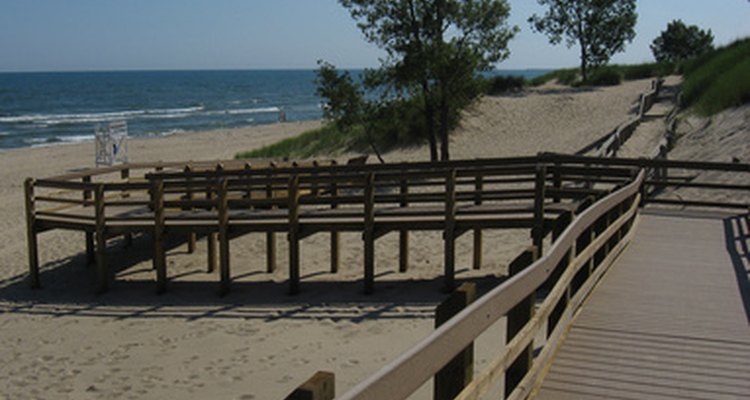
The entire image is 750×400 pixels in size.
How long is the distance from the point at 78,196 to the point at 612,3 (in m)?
36.9

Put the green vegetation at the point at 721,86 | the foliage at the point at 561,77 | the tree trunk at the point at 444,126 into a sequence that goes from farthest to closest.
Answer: the foliage at the point at 561,77 → the tree trunk at the point at 444,126 → the green vegetation at the point at 721,86

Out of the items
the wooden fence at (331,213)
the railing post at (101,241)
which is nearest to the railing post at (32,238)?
the wooden fence at (331,213)

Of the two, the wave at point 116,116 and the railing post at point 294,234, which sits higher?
the wave at point 116,116

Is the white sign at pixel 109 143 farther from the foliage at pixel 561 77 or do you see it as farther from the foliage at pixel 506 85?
the foliage at pixel 561 77

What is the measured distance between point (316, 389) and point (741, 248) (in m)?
9.47

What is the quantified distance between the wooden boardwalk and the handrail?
0.89 m

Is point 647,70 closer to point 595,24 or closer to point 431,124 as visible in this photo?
point 595,24

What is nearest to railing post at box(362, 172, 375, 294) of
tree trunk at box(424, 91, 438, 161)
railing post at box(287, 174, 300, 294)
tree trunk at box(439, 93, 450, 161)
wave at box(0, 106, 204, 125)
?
railing post at box(287, 174, 300, 294)

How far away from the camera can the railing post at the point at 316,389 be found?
2533mm

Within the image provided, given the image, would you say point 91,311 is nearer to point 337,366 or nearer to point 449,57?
point 337,366

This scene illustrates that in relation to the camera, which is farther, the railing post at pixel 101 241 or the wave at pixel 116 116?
the wave at pixel 116 116

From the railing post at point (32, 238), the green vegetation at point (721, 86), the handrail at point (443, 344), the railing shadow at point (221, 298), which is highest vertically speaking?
the green vegetation at point (721, 86)

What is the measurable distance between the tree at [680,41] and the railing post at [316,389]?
73355mm

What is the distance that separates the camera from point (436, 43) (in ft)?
76.7
